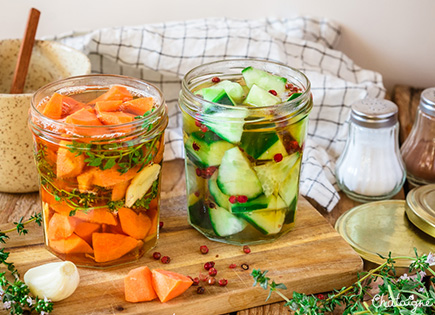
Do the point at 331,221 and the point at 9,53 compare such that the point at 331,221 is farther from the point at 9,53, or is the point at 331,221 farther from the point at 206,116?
the point at 9,53

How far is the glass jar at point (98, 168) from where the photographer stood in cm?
111

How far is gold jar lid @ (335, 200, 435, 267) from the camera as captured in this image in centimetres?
134

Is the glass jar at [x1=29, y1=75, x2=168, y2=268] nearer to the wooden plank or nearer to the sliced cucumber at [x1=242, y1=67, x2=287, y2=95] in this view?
the wooden plank

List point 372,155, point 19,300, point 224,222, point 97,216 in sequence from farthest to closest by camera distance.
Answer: point 372,155, point 224,222, point 97,216, point 19,300

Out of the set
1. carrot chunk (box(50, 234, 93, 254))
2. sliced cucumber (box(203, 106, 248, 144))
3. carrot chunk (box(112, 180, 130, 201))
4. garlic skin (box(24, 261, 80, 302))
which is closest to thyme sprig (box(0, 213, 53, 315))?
garlic skin (box(24, 261, 80, 302))

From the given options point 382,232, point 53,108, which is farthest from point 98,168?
point 382,232

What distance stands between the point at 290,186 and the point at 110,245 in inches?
15.1

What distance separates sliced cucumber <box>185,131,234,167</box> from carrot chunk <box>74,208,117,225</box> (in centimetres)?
21

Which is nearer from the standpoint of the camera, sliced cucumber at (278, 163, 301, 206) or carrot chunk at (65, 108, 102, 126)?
carrot chunk at (65, 108, 102, 126)

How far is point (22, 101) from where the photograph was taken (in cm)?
137

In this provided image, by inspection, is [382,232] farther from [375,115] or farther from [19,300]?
[19,300]

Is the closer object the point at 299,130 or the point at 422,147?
the point at 299,130

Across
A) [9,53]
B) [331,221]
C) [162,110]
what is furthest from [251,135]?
[9,53]

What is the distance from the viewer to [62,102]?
1.18 meters
